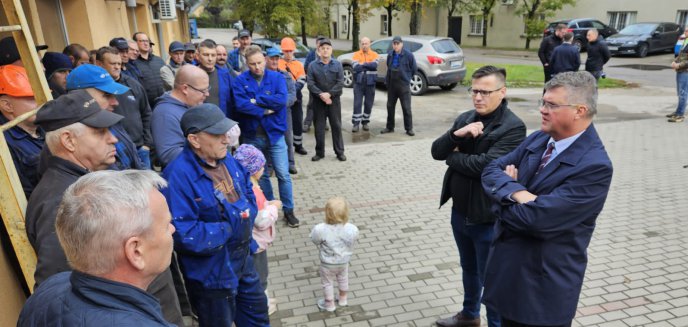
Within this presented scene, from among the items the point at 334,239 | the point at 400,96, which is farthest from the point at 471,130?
the point at 400,96

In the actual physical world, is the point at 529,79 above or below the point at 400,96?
below

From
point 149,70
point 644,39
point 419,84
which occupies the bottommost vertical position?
point 419,84

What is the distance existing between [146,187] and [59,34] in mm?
7266

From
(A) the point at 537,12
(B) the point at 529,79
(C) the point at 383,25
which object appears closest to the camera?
(B) the point at 529,79

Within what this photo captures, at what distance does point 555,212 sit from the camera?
7.55 feet

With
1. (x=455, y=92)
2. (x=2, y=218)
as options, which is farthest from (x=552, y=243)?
(x=455, y=92)

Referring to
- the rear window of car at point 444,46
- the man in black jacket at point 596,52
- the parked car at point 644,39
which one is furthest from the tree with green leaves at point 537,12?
the man in black jacket at point 596,52

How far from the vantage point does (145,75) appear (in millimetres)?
6758

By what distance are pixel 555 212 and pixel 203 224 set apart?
6.34ft

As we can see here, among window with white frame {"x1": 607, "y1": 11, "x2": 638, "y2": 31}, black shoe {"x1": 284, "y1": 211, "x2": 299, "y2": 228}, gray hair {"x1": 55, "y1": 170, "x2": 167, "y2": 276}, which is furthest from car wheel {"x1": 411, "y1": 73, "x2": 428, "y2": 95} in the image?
window with white frame {"x1": 607, "y1": 11, "x2": 638, "y2": 31}

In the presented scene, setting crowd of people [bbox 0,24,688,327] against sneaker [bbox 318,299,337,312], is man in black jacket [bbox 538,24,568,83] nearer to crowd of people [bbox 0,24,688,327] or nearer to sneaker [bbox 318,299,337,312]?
crowd of people [bbox 0,24,688,327]

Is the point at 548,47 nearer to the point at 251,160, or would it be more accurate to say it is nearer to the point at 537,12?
the point at 251,160

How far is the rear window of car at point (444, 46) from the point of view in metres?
13.9

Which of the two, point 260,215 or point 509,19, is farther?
point 509,19
